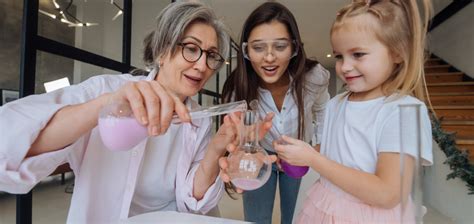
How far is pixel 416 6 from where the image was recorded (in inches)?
26.7

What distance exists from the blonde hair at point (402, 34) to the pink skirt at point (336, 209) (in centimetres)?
27

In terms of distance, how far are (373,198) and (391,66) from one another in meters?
0.31

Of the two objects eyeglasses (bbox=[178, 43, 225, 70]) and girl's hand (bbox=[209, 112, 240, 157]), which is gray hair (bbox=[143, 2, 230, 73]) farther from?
girl's hand (bbox=[209, 112, 240, 157])

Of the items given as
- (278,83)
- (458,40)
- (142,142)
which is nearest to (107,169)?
(142,142)

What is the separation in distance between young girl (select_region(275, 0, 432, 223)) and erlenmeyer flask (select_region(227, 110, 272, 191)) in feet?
0.25

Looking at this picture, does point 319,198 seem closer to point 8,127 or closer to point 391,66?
point 391,66

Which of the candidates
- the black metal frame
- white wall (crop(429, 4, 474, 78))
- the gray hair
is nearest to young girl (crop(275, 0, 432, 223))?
the gray hair

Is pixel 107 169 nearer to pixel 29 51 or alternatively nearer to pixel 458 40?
pixel 29 51

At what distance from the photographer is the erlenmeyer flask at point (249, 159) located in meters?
0.56

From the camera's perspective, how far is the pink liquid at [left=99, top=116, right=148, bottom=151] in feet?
1.54

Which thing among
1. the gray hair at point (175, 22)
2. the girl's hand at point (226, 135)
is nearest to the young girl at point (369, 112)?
the girl's hand at point (226, 135)

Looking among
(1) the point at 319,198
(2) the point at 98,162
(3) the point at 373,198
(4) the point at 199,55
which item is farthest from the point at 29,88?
(3) the point at 373,198

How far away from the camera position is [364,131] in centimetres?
70

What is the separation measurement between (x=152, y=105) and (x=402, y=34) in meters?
0.57
